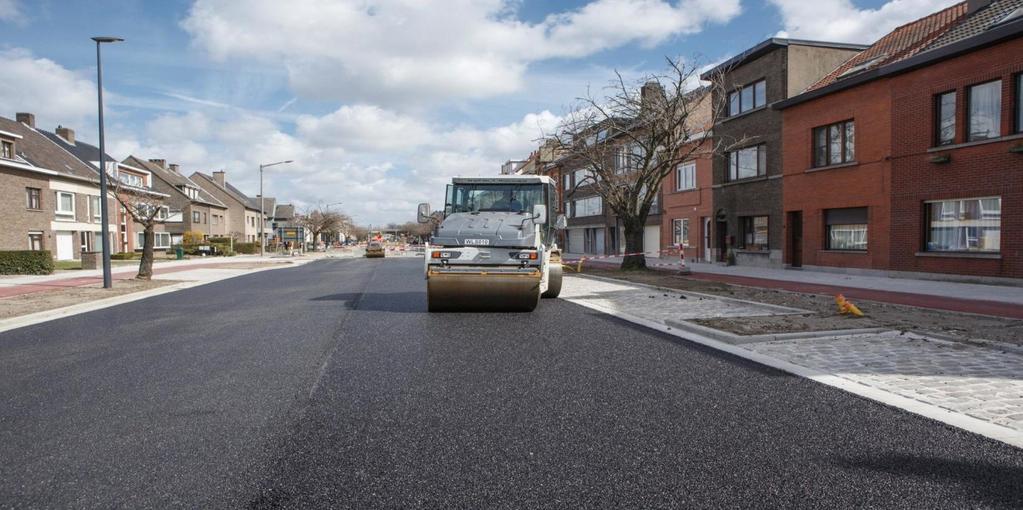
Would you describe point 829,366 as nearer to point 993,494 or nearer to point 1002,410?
point 1002,410

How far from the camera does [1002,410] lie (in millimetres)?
4707

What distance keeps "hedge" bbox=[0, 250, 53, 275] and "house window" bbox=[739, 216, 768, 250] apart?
97.8ft

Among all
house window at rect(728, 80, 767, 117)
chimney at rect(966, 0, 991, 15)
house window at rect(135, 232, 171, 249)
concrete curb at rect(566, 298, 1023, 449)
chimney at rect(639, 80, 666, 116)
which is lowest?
concrete curb at rect(566, 298, 1023, 449)

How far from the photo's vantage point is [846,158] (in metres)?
21.1

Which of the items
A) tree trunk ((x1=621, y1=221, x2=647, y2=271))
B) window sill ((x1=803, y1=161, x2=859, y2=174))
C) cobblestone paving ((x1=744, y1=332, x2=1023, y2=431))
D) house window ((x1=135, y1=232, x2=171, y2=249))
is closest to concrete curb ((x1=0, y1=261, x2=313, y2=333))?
cobblestone paving ((x1=744, y1=332, x2=1023, y2=431))

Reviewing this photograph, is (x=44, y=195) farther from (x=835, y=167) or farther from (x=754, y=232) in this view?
(x=835, y=167)

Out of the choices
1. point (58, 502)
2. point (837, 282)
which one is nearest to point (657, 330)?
point (58, 502)

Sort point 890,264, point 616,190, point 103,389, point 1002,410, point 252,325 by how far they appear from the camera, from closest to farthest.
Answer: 1. point 1002,410
2. point 103,389
3. point 252,325
4. point 890,264
5. point 616,190

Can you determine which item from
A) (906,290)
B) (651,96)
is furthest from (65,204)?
(906,290)

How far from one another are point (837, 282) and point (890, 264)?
10.2 feet

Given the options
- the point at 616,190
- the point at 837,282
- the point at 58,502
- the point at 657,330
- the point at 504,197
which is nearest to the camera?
the point at 58,502

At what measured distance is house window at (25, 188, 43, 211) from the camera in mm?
35906

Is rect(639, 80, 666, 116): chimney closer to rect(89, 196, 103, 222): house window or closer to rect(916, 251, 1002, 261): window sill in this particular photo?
rect(916, 251, 1002, 261): window sill

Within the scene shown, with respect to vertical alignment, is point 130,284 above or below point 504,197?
below
